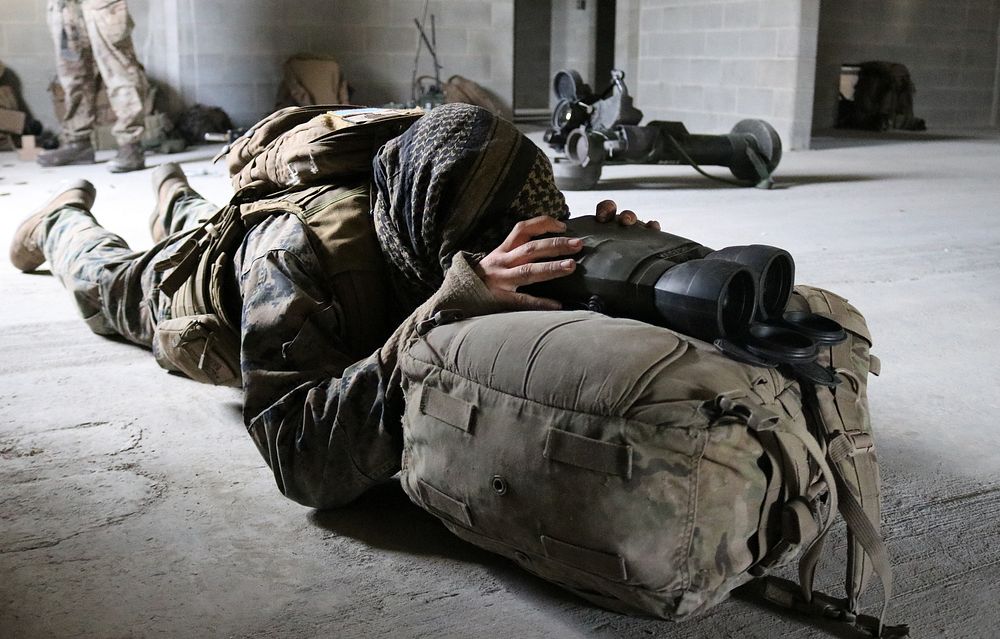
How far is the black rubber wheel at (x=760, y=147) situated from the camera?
19.3 feet

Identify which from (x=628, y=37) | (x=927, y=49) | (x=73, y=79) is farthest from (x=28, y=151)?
(x=927, y=49)

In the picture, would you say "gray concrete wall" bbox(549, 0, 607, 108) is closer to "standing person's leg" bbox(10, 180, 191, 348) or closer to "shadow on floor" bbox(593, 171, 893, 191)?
"shadow on floor" bbox(593, 171, 893, 191)

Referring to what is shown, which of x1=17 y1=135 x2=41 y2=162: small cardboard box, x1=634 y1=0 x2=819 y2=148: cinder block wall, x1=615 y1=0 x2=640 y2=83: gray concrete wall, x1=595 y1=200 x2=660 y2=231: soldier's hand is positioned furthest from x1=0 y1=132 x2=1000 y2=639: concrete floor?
x1=615 y1=0 x2=640 y2=83: gray concrete wall

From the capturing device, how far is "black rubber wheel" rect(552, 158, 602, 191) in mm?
5621

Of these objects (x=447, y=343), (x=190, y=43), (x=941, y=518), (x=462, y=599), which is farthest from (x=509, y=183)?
(x=190, y=43)

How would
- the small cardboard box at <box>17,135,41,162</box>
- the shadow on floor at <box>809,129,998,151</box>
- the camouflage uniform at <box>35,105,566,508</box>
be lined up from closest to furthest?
the camouflage uniform at <box>35,105,566,508</box>, the small cardboard box at <box>17,135,41,162</box>, the shadow on floor at <box>809,129,998,151</box>

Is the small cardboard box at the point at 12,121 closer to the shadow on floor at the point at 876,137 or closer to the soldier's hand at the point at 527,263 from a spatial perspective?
the shadow on floor at the point at 876,137

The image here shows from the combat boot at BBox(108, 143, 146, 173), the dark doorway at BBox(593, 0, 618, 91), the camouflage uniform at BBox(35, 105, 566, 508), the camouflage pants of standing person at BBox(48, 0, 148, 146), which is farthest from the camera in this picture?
the dark doorway at BBox(593, 0, 618, 91)

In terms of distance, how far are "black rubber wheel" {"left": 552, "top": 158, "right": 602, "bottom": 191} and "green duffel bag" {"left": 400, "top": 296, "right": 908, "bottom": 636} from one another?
444 centimetres

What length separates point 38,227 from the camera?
10.4 ft

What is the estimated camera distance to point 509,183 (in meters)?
1.51

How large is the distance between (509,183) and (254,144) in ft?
2.67

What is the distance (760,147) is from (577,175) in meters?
1.17

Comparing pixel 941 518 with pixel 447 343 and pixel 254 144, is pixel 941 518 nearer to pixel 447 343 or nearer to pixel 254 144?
pixel 447 343
